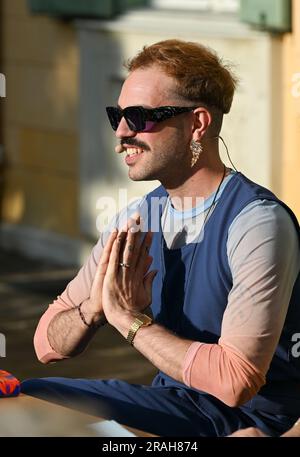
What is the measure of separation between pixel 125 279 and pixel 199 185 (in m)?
0.35

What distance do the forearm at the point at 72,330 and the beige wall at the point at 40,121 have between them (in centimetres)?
528

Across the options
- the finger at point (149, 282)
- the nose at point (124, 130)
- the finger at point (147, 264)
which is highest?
the nose at point (124, 130)

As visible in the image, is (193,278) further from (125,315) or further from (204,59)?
(204,59)

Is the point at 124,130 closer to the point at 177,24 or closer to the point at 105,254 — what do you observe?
the point at 105,254

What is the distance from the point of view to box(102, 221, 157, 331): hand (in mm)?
3092

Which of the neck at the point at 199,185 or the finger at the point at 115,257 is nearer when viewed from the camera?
the finger at the point at 115,257

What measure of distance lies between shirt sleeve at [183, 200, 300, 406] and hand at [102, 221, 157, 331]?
20 centimetres

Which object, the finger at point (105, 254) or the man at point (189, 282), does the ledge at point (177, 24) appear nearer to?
the man at point (189, 282)

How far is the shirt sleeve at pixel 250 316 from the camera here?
9.57ft

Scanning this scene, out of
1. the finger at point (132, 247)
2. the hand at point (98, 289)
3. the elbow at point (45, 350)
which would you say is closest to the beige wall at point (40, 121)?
the elbow at point (45, 350)

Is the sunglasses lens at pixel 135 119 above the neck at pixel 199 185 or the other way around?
above

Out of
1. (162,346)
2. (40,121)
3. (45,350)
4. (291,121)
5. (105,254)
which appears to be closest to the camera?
(162,346)

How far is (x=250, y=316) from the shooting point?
2934 millimetres

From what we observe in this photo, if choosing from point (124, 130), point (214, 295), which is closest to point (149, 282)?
point (214, 295)
